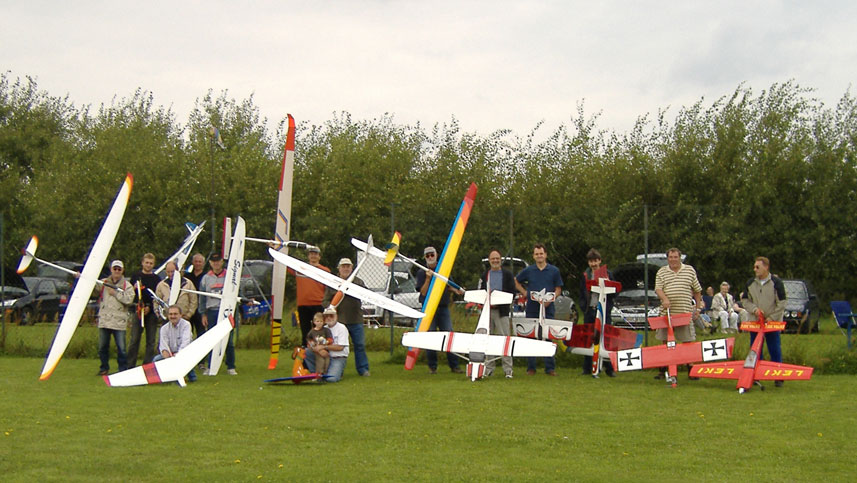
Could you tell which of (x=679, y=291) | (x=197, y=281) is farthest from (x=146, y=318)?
(x=679, y=291)

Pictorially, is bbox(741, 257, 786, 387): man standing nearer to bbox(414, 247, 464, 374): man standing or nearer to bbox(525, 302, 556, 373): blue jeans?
bbox(525, 302, 556, 373): blue jeans

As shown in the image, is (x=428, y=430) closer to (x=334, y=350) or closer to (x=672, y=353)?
(x=334, y=350)

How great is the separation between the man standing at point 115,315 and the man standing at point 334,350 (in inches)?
96.9

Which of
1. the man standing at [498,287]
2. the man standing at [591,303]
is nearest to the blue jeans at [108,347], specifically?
the man standing at [498,287]

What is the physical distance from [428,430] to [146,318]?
544cm

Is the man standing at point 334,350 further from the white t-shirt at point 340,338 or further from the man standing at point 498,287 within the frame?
the man standing at point 498,287

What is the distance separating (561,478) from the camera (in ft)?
16.7

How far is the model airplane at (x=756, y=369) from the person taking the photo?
867cm

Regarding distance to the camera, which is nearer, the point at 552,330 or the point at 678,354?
the point at 678,354

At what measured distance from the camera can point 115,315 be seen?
34.4ft

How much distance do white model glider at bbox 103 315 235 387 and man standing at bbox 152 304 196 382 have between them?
34 centimetres

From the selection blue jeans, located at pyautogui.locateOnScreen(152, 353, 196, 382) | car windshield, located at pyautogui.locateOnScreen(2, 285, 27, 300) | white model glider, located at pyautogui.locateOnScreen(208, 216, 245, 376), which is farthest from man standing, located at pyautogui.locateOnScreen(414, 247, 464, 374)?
car windshield, located at pyautogui.locateOnScreen(2, 285, 27, 300)

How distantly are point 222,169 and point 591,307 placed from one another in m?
18.3

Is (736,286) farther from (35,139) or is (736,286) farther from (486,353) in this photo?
(35,139)
